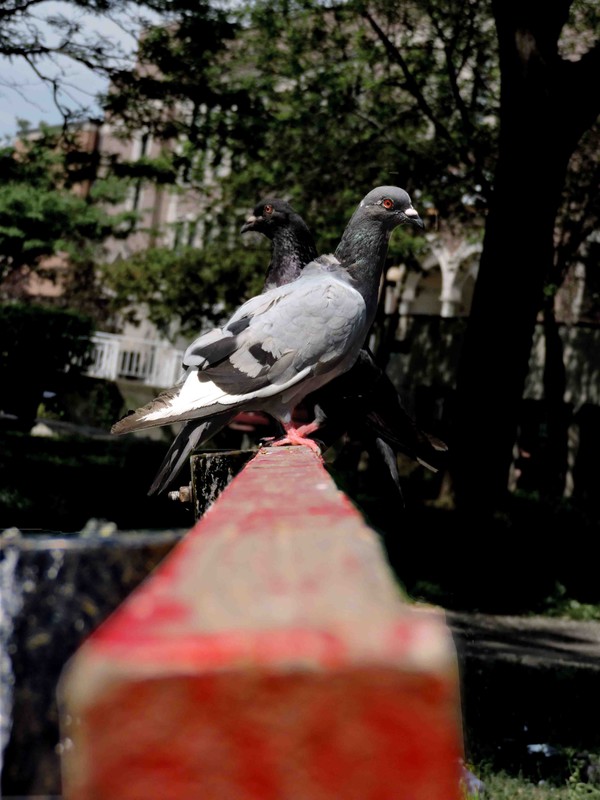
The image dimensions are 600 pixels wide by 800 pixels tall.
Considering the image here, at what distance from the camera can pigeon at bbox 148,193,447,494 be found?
13.6 feet

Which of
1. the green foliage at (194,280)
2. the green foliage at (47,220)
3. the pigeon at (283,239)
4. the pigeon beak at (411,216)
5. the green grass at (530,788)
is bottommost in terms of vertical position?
the green grass at (530,788)

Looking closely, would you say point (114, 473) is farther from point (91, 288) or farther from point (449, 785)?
point (91, 288)

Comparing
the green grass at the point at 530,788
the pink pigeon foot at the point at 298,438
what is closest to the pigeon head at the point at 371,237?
the pink pigeon foot at the point at 298,438

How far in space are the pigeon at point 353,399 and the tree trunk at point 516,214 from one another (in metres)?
4.71

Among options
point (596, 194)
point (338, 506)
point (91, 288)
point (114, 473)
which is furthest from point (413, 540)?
point (91, 288)

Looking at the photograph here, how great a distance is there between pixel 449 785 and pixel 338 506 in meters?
0.35

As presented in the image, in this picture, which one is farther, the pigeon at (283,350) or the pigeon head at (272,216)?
the pigeon head at (272,216)

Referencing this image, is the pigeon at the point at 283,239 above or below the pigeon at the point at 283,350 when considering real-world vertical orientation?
above

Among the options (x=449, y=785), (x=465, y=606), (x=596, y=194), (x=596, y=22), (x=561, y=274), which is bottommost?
(x=465, y=606)

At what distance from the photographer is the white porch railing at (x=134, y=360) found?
92.0ft

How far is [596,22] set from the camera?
14281 mm

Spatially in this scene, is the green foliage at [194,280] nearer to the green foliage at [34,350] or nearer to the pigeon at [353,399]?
the green foliage at [34,350]

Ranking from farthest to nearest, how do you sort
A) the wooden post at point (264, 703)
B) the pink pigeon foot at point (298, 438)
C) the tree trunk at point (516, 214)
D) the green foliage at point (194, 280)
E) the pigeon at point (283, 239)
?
the green foliage at point (194, 280), the tree trunk at point (516, 214), the pigeon at point (283, 239), the pink pigeon foot at point (298, 438), the wooden post at point (264, 703)

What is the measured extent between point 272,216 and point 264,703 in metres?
4.08
